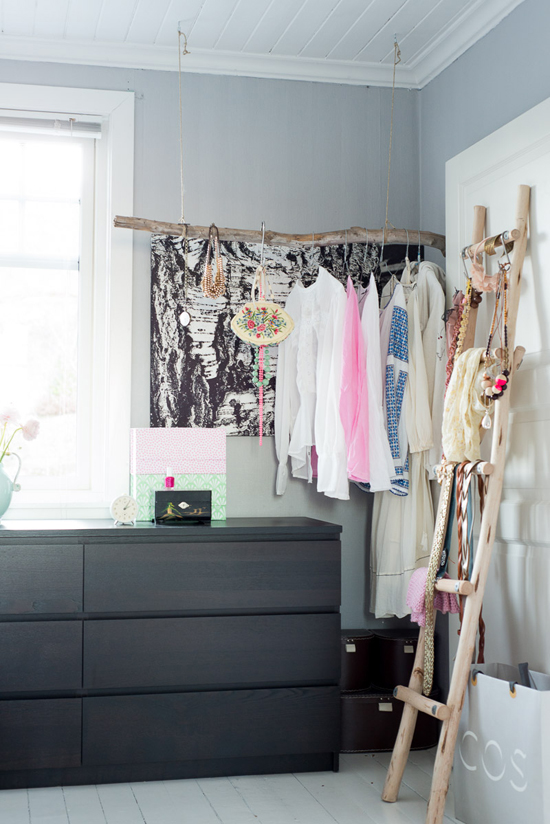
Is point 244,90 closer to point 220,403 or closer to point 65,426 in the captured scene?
point 220,403

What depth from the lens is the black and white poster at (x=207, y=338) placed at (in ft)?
10.7

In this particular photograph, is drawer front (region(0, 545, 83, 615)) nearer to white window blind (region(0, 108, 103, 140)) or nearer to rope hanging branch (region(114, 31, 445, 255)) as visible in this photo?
rope hanging branch (region(114, 31, 445, 255))

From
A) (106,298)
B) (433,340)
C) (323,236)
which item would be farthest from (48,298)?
(433,340)

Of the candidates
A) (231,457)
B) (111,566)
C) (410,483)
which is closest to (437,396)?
(410,483)

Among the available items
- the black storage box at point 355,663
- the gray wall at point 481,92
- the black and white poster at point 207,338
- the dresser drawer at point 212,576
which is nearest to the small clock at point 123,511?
the dresser drawer at point 212,576

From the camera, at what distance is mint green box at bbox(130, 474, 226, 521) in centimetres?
295

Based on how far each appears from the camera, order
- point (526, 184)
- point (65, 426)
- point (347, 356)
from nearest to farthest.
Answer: point (526, 184)
point (347, 356)
point (65, 426)

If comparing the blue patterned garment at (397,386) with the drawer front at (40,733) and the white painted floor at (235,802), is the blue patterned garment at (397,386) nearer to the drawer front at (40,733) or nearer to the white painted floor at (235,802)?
the white painted floor at (235,802)

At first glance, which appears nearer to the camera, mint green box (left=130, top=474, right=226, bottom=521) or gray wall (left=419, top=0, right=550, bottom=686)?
gray wall (left=419, top=0, right=550, bottom=686)

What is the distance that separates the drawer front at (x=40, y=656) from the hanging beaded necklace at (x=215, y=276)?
130cm

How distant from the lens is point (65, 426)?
3256 mm

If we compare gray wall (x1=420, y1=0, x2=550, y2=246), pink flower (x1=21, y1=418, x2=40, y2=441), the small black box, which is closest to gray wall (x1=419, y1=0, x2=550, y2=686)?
gray wall (x1=420, y1=0, x2=550, y2=246)

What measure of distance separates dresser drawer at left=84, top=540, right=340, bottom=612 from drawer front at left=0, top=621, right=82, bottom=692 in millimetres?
115

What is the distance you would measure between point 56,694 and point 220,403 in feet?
4.14
